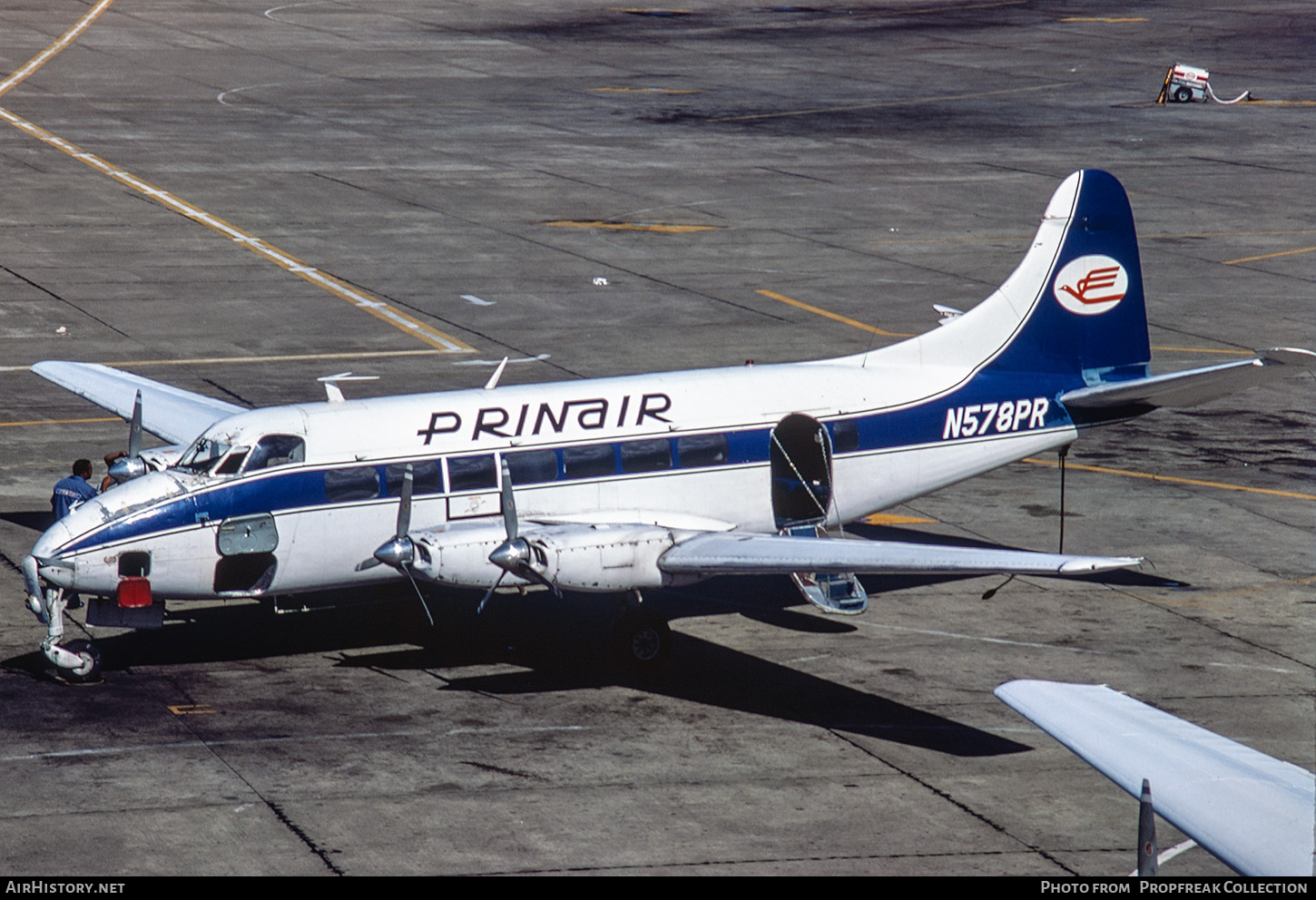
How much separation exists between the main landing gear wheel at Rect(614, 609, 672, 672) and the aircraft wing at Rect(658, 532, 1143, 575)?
42.6 inches

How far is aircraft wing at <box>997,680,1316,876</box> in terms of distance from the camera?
10.9m

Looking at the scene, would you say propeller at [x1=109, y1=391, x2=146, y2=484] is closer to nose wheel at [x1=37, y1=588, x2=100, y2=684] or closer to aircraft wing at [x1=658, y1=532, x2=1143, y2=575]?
nose wheel at [x1=37, y1=588, x2=100, y2=684]

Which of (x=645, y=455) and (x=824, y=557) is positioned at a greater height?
(x=645, y=455)

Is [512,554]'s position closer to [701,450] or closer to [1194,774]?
[701,450]

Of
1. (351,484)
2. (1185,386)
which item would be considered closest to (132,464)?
(351,484)

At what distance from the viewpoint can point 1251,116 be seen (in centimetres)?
8006

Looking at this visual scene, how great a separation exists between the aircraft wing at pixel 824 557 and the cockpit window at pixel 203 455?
6.44 meters

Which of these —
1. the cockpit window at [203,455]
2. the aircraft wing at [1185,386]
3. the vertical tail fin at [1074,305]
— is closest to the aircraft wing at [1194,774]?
the cockpit window at [203,455]

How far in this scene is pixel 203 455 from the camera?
25.0 metres

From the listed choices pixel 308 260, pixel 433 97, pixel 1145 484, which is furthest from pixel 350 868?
pixel 433 97

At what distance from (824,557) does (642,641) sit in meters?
3.26

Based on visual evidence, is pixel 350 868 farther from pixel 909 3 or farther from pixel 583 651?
pixel 909 3

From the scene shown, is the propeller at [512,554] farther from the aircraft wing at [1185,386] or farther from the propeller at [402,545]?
the aircraft wing at [1185,386]
